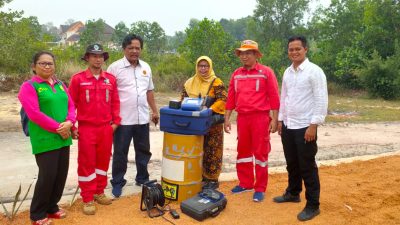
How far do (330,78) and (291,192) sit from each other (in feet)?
69.7

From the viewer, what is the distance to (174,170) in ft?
14.2

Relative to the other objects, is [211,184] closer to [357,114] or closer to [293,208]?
[293,208]

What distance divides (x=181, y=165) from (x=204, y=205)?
21.9 inches

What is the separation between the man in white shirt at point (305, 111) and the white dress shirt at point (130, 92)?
1.78m

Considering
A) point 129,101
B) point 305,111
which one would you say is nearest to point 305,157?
point 305,111

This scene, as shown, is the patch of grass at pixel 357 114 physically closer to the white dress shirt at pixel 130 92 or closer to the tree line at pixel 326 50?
the tree line at pixel 326 50

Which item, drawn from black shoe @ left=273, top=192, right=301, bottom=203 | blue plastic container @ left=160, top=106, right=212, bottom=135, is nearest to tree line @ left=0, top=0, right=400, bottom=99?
blue plastic container @ left=160, top=106, right=212, bottom=135

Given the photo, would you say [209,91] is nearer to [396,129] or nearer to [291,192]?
[291,192]

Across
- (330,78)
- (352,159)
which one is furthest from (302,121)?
(330,78)

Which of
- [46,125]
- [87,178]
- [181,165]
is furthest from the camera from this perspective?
A: [181,165]

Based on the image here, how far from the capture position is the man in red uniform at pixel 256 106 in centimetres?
437

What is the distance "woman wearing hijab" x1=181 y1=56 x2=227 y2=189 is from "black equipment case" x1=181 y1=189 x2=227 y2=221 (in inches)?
16.9

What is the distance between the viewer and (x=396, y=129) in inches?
A: 391

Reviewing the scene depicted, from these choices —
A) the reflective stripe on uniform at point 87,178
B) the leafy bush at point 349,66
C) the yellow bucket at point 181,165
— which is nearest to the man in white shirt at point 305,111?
the yellow bucket at point 181,165
